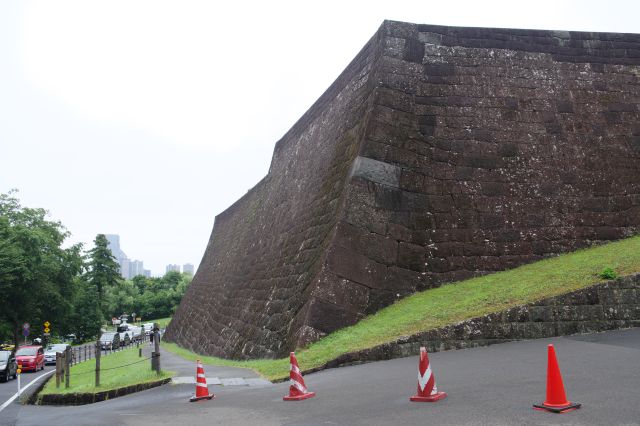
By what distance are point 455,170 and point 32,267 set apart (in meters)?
35.8

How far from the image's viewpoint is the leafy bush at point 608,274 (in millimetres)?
8672

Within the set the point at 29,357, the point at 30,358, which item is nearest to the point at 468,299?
the point at 30,358

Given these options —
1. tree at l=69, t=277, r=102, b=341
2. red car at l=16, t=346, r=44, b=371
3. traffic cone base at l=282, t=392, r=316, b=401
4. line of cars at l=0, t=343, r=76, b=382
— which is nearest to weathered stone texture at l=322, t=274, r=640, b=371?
traffic cone base at l=282, t=392, r=316, b=401

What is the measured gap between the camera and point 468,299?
9.68 meters

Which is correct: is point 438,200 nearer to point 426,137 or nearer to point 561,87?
point 426,137

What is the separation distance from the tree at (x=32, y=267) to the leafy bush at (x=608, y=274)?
3763 centimetres

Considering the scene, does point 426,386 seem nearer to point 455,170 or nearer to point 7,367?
point 455,170

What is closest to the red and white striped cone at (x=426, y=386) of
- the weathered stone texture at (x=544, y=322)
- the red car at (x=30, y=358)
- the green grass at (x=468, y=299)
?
the weathered stone texture at (x=544, y=322)

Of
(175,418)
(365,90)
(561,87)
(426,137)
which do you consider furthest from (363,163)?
(175,418)

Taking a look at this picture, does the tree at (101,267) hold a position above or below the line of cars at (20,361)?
above

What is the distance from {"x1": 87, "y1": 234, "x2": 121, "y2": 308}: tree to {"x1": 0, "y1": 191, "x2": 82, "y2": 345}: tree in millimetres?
28764

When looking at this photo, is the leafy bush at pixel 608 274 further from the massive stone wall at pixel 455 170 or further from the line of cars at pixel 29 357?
the line of cars at pixel 29 357

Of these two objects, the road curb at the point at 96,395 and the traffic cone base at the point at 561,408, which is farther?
the road curb at the point at 96,395

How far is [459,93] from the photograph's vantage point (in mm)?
13141
